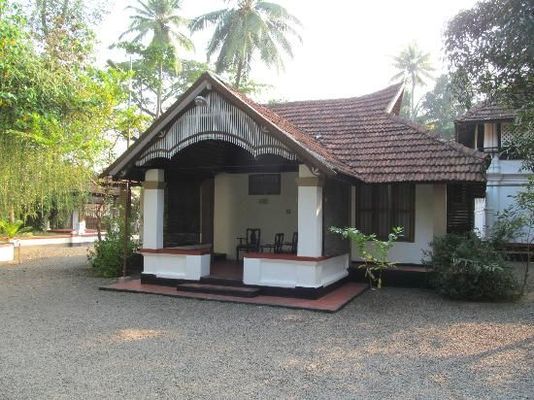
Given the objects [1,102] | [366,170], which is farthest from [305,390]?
[1,102]

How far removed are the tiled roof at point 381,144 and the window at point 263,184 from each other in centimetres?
160

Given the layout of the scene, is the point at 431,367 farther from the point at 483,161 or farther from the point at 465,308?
the point at 483,161

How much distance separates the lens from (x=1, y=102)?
11.5 m

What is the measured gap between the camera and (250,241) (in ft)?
41.7

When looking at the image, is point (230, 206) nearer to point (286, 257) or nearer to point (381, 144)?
point (286, 257)

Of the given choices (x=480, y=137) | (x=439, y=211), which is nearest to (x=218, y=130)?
(x=439, y=211)

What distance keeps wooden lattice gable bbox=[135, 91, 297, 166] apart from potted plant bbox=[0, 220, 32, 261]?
29.4 ft

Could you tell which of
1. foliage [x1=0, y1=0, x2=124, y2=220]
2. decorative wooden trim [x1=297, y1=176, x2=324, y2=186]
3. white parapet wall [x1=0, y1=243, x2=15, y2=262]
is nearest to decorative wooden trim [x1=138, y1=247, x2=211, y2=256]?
decorative wooden trim [x1=297, y1=176, x2=324, y2=186]

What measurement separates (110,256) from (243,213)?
3672 mm

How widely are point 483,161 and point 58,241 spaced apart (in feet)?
64.0

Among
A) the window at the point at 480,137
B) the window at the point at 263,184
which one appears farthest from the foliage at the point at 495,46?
the window at the point at 480,137

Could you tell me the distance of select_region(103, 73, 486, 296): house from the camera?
912 cm

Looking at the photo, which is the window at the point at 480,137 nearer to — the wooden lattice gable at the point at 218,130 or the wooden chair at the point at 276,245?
the wooden chair at the point at 276,245

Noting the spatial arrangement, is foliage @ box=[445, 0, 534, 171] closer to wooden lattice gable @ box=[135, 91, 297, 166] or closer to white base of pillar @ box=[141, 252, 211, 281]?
wooden lattice gable @ box=[135, 91, 297, 166]
